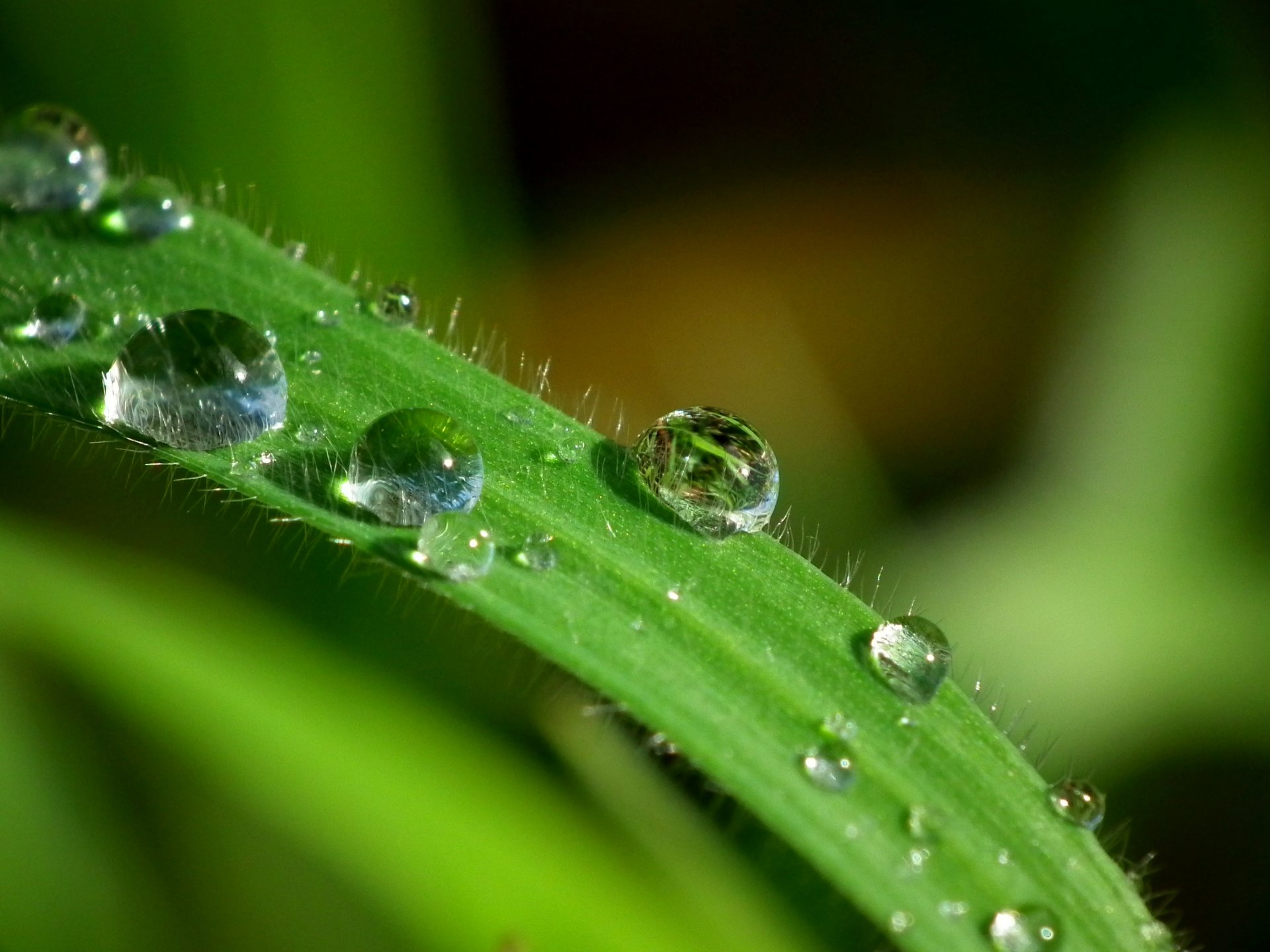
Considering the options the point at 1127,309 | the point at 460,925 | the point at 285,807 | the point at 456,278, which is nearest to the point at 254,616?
the point at 285,807

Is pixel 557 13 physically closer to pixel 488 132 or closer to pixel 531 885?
pixel 488 132

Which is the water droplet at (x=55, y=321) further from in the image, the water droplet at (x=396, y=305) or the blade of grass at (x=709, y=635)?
the water droplet at (x=396, y=305)

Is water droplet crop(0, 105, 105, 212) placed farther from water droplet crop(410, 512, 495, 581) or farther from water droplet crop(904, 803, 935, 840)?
water droplet crop(904, 803, 935, 840)

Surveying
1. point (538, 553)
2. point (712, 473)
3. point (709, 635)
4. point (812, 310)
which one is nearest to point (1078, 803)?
point (709, 635)

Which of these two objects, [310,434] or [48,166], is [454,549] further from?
[48,166]

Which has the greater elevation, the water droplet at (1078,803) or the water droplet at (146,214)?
the water droplet at (146,214)

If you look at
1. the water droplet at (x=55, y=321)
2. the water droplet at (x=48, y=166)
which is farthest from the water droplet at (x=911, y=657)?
the water droplet at (x=48, y=166)
